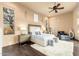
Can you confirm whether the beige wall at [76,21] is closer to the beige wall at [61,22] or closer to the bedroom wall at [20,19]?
the beige wall at [61,22]

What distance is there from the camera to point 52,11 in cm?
280

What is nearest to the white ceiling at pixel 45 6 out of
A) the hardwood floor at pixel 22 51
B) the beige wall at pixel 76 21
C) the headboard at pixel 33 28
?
the beige wall at pixel 76 21

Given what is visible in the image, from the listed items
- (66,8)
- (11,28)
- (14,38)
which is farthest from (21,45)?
(66,8)

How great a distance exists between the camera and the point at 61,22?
9.93 ft

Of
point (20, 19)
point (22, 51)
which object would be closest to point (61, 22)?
point (20, 19)

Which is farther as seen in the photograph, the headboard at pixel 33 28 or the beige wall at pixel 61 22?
the headboard at pixel 33 28

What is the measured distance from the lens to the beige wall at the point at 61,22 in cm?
287

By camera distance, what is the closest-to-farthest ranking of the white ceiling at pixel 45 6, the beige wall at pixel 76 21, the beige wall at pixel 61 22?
the white ceiling at pixel 45 6 < the beige wall at pixel 76 21 < the beige wall at pixel 61 22

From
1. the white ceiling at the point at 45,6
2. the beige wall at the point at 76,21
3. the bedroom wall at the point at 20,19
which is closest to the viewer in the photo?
the white ceiling at the point at 45,6

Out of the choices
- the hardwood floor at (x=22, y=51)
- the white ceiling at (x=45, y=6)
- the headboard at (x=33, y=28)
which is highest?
the white ceiling at (x=45, y=6)

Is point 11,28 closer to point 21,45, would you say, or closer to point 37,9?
point 21,45

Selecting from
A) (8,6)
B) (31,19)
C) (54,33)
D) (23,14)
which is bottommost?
(54,33)

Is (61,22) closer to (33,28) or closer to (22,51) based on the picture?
(33,28)

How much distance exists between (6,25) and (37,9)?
1254 mm
